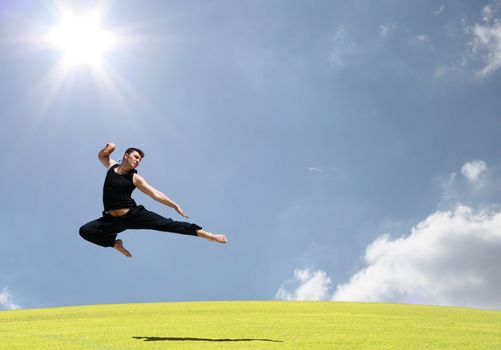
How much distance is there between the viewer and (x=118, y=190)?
11.1 metres

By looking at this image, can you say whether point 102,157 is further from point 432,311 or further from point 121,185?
point 432,311

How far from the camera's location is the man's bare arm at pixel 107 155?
1149 centimetres

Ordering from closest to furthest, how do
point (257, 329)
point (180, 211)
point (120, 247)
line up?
point (180, 211) < point (120, 247) < point (257, 329)

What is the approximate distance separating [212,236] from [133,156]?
2401mm

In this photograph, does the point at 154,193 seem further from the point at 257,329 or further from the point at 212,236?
the point at 257,329

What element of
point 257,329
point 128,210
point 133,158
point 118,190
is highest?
point 133,158

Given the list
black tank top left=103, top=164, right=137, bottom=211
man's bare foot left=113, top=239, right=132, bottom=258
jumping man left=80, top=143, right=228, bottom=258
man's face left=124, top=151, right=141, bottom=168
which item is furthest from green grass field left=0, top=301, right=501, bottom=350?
man's face left=124, top=151, right=141, bottom=168

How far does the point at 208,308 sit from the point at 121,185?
1108cm

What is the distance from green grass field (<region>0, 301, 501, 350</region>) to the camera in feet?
36.1

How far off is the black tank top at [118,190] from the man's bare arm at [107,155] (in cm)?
46

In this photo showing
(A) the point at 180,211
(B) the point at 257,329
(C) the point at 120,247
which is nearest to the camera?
(A) the point at 180,211

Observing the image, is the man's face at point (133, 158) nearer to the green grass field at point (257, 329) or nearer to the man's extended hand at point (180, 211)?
the man's extended hand at point (180, 211)

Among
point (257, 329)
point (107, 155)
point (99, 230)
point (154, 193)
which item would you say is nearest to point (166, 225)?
point (154, 193)

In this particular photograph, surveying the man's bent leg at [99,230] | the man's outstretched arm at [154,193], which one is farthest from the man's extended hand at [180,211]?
the man's bent leg at [99,230]
